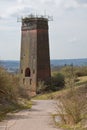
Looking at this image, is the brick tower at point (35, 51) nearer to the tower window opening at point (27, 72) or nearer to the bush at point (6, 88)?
the tower window opening at point (27, 72)

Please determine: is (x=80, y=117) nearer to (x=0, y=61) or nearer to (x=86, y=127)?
(x=86, y=127)

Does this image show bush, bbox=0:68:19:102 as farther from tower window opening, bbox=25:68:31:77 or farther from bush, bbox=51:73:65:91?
tower window opening, bbox=25:68:31:77

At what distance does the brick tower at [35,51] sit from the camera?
79.8 m

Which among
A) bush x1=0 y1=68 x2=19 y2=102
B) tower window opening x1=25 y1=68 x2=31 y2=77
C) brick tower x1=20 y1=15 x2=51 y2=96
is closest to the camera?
bush x1=0 y1=68 x2=19 y2=102

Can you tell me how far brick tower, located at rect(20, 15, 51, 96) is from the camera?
79750 mm

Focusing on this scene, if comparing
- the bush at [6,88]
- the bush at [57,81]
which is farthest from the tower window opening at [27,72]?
the bush at [6,88]

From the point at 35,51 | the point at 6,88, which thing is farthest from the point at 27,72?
the point at 6,88

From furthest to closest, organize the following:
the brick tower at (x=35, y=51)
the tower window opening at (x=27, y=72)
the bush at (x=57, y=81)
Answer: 1. the tower window opening at (x=27, y=72)
2. the bush at (x=57, y=81)
3. the brick tower at (x=35, y=51)

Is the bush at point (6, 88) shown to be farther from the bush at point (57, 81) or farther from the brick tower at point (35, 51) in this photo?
the bush at point (57, 81)

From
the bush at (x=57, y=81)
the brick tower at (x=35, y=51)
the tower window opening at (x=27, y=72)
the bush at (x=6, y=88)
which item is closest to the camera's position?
the bush at (x=6, y=88)

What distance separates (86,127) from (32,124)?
12.0ft

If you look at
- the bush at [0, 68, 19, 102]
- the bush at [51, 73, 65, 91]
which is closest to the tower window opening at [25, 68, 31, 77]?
the bush at [51, 73, 65, 91]

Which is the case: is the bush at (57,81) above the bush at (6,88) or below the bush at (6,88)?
below

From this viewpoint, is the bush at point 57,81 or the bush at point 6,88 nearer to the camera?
the bush at point 6,88
